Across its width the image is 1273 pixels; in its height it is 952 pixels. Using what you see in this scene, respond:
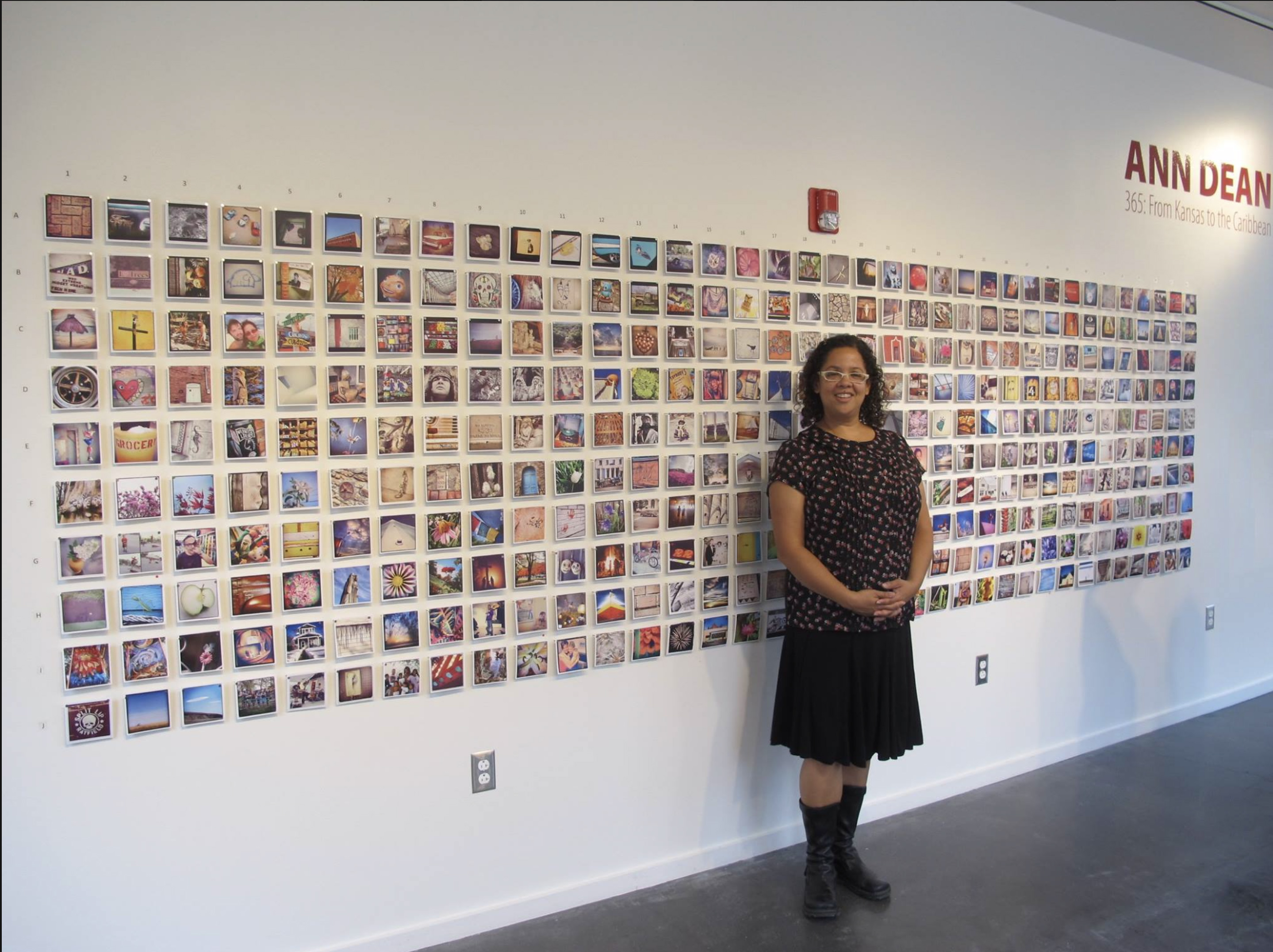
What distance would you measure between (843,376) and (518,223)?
3.56 ft

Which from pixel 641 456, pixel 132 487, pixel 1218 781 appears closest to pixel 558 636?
pixel 641 456

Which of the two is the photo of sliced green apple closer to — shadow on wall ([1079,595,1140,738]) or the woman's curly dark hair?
the woman's curly dark hair

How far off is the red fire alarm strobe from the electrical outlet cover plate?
78.6 inches

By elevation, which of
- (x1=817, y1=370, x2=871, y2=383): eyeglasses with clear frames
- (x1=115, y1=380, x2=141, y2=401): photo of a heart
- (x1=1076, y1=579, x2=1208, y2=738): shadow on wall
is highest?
(x1=817, y1=370, x2=871, y2=383): eyeglasses with clear frames

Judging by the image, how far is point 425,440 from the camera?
230cm

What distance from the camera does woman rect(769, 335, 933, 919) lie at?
2535mm

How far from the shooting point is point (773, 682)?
289 cm

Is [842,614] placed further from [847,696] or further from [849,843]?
[849,843]

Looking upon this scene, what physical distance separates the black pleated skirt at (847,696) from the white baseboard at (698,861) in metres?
0.51

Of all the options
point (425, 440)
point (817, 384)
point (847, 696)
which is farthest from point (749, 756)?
point (425, 440)

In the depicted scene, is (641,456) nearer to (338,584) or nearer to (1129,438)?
(338,584)

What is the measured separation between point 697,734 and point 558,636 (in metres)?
0.61

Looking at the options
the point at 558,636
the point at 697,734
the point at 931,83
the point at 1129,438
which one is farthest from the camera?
the point at 1129,438

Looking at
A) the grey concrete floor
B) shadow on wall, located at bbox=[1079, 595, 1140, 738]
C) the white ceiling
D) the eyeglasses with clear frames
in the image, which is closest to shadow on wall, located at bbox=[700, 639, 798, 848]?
the grey concrete floor
